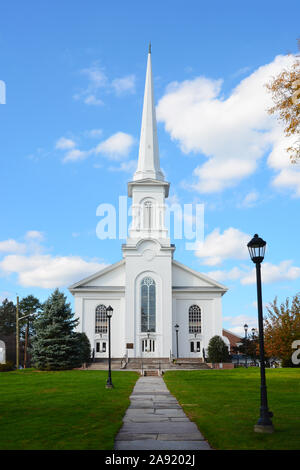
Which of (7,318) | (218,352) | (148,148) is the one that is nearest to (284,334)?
(218,352)

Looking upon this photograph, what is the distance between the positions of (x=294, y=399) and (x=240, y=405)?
259 cm

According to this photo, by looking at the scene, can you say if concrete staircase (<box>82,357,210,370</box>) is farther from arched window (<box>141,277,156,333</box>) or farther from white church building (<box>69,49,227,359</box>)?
arched window (<box>141,277,156,333</box>)

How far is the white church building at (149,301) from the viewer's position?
4984 cm

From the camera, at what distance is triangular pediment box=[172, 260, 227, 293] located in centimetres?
5256

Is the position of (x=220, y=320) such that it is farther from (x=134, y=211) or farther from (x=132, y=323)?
(x=134, y=211)

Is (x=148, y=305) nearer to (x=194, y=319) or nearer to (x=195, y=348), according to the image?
(x=194, y=319)

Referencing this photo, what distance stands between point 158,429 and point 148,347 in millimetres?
40194

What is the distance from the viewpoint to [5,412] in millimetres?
12875

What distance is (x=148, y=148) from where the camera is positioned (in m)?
55.6

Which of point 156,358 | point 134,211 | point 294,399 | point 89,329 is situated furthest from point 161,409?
point 134,211

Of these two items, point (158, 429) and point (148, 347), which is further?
point (148, 347)

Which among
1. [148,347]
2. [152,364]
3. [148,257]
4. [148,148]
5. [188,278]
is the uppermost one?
[148,148]

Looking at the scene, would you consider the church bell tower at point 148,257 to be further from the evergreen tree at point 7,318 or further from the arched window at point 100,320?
the evergreen tree at point 7,318

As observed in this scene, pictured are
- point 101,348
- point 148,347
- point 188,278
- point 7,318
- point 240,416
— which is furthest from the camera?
point 7,318
